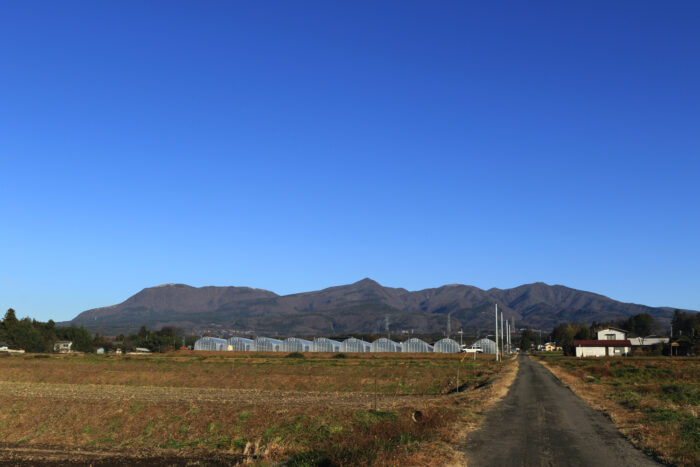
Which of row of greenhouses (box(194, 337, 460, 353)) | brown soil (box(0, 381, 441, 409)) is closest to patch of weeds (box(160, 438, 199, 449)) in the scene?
brown soil (box(0, 381, 441, 409))

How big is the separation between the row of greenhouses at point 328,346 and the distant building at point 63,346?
38.8 metres

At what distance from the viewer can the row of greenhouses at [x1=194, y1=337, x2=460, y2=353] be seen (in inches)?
6186

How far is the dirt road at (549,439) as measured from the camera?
1750cm

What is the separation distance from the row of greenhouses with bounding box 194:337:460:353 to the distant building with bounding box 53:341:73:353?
127ft

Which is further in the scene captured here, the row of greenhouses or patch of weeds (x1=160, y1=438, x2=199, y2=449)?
the row of greenhouses

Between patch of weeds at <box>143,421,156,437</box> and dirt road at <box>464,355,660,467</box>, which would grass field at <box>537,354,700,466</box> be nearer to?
dirt road at <box>464,355,660,467</box>

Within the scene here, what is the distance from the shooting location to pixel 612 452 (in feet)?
62.0

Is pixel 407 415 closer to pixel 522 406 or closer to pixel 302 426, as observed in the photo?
pixel 302 426

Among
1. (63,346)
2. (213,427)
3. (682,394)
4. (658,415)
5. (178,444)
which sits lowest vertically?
(63,346)

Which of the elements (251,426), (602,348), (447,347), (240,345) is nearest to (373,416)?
(251,426)

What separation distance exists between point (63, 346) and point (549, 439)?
→ 17946 cm

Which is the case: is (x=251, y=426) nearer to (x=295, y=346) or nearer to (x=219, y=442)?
(x=219, y=442)

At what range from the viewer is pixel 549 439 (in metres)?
21.0

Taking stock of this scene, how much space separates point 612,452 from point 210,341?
159355 millimetres
